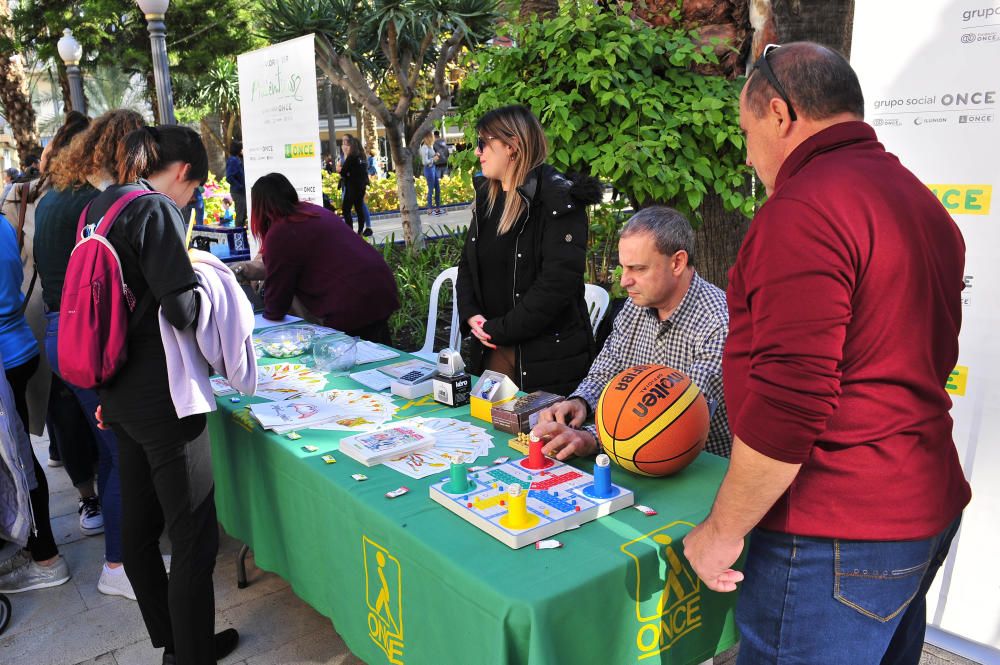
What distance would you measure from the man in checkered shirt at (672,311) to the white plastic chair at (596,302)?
1319mm

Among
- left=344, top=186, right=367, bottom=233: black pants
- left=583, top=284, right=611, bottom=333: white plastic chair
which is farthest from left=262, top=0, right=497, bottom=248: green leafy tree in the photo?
left=583, top=284, right=611, bottom=333: white plastic chair

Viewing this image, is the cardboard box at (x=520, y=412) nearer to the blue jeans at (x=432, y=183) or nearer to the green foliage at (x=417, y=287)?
the green foliage at (x=417, y=287)

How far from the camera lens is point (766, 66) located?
4.65 feet

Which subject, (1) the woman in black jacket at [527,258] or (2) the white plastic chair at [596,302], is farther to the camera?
(2) the white plastic chair at [596,302]

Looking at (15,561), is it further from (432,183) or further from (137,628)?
(432,183)

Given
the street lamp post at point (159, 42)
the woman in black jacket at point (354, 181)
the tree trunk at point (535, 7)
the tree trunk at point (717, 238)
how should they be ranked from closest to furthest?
the tree trunk at point (717, 238)
the tree trunk at point (535, 7)
the street lamp post at point (159, 42)
the woman in black jacket at point (354, 181)

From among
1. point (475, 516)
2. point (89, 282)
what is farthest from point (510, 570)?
point (89, 282)

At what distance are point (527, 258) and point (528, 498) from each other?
1544 millimetres

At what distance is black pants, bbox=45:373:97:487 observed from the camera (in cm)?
380

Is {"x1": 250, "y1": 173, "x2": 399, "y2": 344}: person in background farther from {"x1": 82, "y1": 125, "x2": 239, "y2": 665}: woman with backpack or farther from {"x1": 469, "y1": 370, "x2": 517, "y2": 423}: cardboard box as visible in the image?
{"x1": 469, "y1": 370, "x2": 517, "y2": 423}: cardboard box

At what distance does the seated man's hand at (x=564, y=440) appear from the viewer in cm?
215

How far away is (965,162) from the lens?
8.23ft

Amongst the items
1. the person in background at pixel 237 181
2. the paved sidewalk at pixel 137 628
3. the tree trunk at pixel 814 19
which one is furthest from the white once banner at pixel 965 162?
the person in background at pixel 237 181

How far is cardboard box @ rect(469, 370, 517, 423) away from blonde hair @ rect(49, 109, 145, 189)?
1.35 meters
